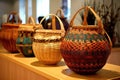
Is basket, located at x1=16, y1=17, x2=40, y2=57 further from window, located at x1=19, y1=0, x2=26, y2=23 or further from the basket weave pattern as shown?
window, located at x1=19, y1=0, x2=26, y2=23

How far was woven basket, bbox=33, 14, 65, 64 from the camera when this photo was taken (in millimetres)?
1015

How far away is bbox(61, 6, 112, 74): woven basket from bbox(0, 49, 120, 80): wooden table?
0.04 m

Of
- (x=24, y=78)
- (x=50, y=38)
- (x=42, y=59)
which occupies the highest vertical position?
(x=50, y=38)

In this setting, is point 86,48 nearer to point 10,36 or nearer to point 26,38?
point 26,38

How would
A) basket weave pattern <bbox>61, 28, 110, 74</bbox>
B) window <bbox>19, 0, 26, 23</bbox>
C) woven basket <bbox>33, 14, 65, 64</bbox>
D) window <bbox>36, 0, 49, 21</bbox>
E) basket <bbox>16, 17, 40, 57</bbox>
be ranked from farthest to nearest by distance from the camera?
window <bbox>19, 0, 26, 23</bbox>, window <bbox>36, 0, 49, 21</bbox>, basket <bbox>16, 17, 40, 57</bbox>, woven basket <bbox>33, 14, 65, 64</bbox>, basket weave pattern <bbox>61, 28, 110, 74</bbox>

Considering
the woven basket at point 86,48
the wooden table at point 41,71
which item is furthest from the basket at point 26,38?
the woven basket at point 86,48

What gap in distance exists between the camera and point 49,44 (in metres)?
1.01

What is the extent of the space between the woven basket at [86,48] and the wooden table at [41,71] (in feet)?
0.14

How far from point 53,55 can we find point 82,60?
0.84 ft

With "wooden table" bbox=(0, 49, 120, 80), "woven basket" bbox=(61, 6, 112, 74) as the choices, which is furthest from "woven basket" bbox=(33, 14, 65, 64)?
"woven basket" bbox=(61, 6, 112, 74)

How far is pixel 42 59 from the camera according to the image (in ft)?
3.49

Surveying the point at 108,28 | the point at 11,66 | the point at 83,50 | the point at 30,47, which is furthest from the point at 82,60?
the point at 108,28

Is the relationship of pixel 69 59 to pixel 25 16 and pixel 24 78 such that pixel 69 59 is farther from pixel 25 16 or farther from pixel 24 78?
pixel 25 16

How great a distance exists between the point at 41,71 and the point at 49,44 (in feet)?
0.48
